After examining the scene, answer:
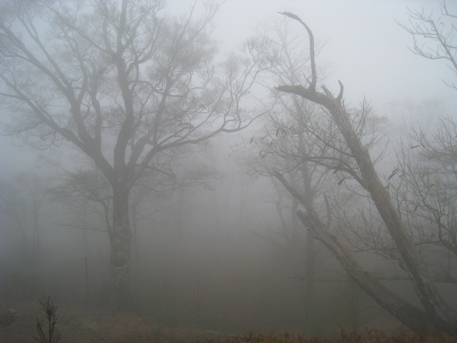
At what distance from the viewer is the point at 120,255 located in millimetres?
10641

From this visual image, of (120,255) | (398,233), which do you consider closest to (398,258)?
(398,233)

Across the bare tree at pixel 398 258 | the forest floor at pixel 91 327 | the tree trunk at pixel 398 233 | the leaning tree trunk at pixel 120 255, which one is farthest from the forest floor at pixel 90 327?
the tree trunk at pixel 398 233

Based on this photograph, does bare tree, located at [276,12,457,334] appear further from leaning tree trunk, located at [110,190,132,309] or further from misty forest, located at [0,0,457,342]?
leaning tree trunk, located at [110,190,132,309]

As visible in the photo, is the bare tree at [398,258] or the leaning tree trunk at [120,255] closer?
the bare tree at [398,258]

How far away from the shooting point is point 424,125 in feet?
83.3

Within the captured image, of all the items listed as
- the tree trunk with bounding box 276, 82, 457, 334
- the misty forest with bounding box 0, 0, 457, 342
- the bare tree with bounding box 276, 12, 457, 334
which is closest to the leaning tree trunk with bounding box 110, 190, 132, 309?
the misty forest with bounding box 0, 0, 457, 342

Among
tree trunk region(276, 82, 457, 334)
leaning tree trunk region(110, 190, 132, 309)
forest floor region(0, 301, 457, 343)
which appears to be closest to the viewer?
tree trunk region(276, 82, 457, 334)

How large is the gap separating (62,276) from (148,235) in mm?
12519

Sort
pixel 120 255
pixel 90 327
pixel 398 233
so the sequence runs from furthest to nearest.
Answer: pixel 120 255, pixel 90 327, pixel 398 233

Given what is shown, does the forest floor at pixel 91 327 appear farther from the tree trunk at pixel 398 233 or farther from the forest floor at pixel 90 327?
the tree trunk at pixel 398 233

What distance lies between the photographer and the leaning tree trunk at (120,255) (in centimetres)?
1055

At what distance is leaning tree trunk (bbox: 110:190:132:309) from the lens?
1055 cm

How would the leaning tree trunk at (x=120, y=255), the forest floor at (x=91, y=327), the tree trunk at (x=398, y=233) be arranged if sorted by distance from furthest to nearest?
the leaning tree trunk at (x=120, y=255)
the forest floor at (x=91, y=327)
the tree trunk at (x=398, y=233)

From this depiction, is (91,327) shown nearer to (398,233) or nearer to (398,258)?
(398,258)
